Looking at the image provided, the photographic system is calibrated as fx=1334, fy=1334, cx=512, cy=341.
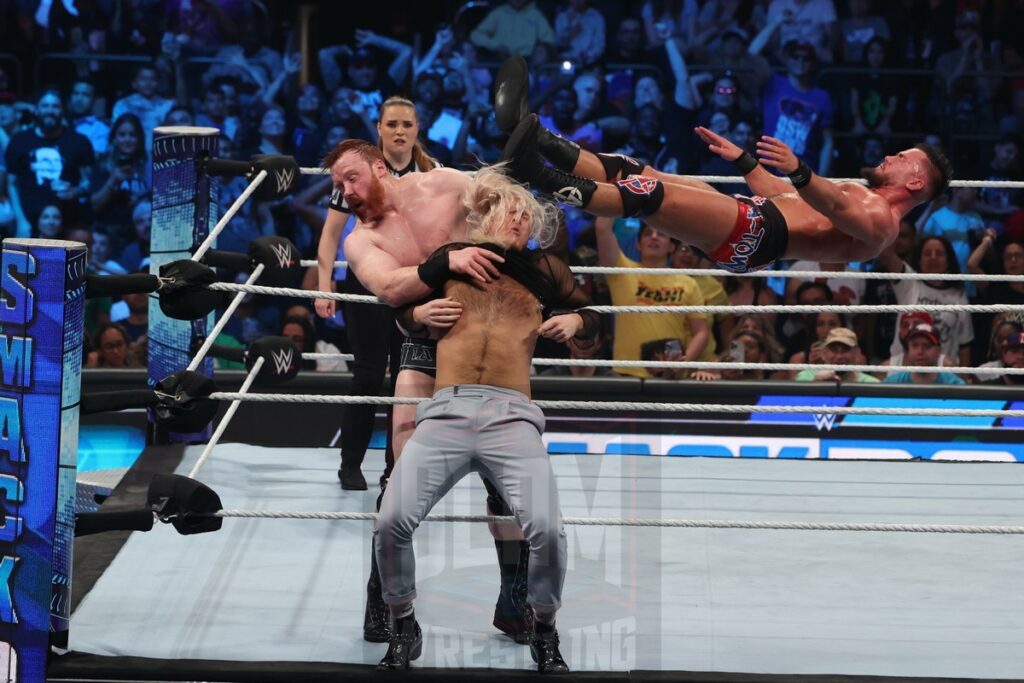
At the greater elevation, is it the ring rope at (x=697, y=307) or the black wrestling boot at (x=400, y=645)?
the ring rope at (x=697, y=307)

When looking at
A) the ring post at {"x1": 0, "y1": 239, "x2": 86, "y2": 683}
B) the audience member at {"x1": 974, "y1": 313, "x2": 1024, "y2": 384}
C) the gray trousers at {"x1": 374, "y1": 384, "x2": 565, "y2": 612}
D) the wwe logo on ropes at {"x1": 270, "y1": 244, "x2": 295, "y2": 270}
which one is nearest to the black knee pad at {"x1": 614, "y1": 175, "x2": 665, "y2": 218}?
the gray trousers at {"x1": 374, "y1": 384, "x2": 565, "y2": 612}

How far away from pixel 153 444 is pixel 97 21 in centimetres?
376

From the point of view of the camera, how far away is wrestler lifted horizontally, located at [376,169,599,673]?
2.54 meters

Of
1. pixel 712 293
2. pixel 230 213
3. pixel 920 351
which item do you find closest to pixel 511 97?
pixel 230 213

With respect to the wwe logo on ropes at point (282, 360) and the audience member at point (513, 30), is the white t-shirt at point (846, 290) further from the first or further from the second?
the wwe logo on ropes at point (282, 360)

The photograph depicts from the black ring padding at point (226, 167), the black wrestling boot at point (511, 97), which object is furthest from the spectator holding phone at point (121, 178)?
the black wrestling boot at point (511, 97)

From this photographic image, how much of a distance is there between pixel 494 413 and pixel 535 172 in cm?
70

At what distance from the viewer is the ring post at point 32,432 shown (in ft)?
8.25

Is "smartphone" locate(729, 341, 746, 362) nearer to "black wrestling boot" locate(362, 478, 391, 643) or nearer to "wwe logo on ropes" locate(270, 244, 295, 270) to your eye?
"wwe logo on ropes" locate(270, 244, 295, 270)

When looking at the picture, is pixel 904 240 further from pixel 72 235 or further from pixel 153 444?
pixel 72 235

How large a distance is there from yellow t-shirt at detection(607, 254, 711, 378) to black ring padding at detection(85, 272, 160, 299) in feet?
8.45

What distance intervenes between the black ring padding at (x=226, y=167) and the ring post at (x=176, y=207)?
40 millimetres


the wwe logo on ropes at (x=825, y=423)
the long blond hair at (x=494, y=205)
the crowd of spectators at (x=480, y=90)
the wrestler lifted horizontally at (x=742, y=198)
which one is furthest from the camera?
the crowd of spectators at (x=480, y=90)

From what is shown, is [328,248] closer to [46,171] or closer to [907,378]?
[907,378]
